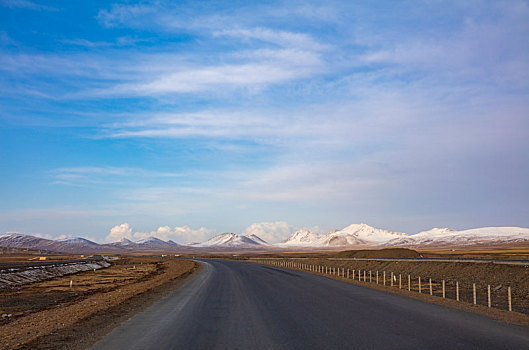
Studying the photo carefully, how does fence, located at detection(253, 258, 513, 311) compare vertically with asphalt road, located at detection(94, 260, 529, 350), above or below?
below

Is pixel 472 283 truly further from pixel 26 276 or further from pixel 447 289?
pixel 26 276

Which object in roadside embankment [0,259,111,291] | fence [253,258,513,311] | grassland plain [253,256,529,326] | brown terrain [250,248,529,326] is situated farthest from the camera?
roadside embankment [0,259,111,291]

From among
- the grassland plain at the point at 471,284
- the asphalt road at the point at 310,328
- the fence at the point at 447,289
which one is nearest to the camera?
the asphalt road at the point at 310,328

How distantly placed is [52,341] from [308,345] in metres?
7.19

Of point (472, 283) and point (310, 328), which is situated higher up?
point (310, 328)

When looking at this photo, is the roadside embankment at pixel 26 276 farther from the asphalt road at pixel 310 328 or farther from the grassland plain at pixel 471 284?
the asphalt road at pixel 310 328

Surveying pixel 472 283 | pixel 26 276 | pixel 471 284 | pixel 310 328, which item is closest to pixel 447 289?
pixel 471 284

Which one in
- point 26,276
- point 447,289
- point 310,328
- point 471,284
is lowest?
point 26,276

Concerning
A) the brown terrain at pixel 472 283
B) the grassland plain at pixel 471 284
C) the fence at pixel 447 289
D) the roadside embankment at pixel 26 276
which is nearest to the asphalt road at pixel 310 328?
the grassland plain at pixel 471 284

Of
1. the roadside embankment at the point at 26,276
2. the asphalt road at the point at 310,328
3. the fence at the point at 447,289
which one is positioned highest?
the asphalt road at the point at 310,328

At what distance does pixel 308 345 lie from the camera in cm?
1095

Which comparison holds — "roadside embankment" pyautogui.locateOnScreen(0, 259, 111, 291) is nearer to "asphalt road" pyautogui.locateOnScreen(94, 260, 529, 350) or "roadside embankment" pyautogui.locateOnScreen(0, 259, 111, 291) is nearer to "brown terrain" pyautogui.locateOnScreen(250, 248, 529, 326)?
"asphalt road" pyautogui.locateOnScreen(94, 260, 529, 350)

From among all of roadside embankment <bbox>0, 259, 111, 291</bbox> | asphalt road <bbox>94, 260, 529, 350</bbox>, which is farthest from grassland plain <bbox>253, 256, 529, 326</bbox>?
roadside embankment <bbox>0, 259, 111, 291</bbox>

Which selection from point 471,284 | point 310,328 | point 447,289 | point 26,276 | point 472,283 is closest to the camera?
point 310,328
